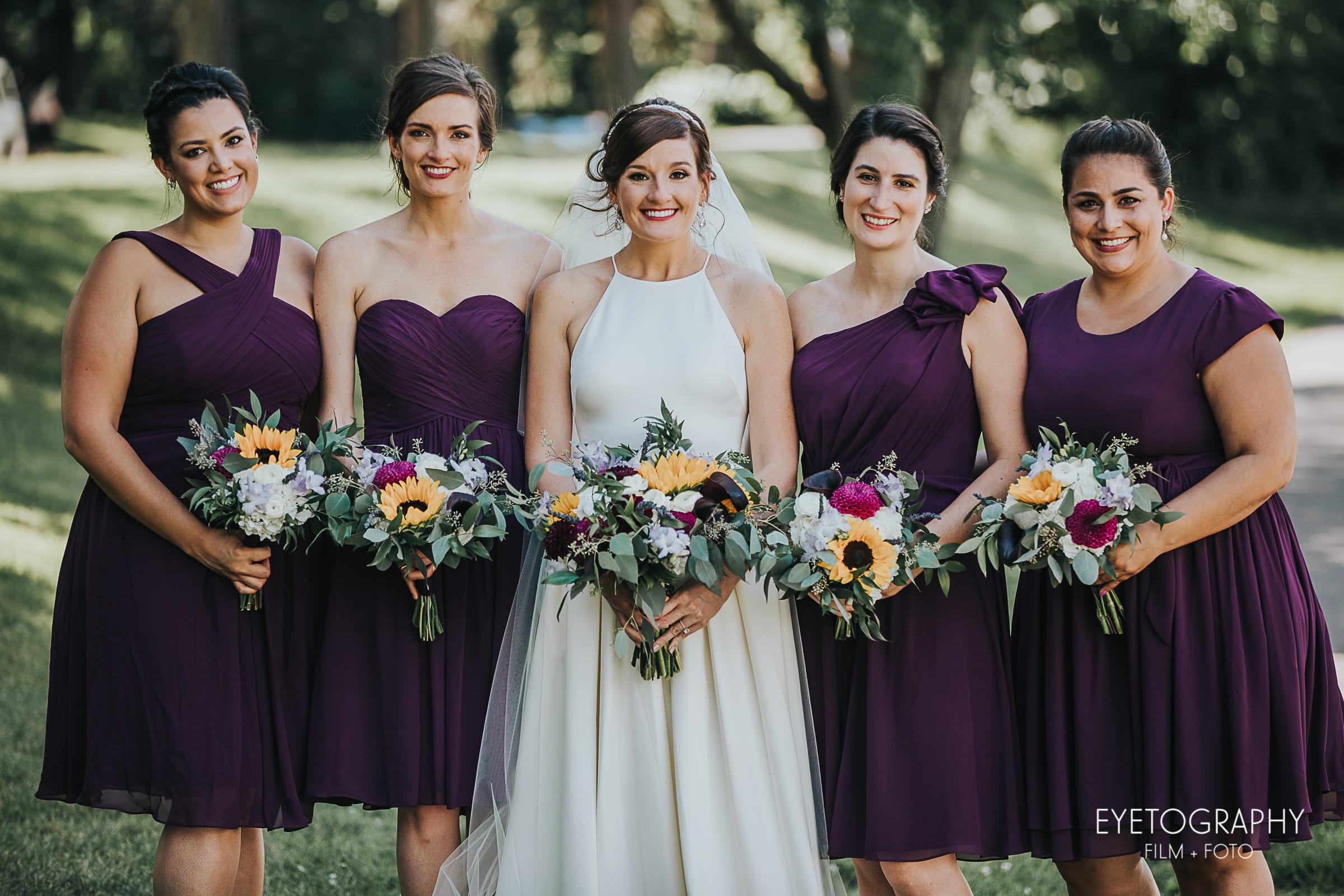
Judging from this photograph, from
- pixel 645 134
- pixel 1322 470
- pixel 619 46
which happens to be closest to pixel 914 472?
pixel 645 134

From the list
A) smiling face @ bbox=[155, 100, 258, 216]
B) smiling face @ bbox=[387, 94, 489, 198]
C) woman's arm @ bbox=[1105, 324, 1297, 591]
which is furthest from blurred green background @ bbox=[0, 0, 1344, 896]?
woman's arm @ bbox=[1105, 324, 1297, 591]

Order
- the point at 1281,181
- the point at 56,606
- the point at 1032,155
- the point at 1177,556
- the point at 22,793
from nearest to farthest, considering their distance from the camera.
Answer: the point at 1177,556, the point at 56,606, the point at 22,793, the point at 1281,181, the point at 1032,155

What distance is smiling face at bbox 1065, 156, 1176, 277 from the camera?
4.04 m

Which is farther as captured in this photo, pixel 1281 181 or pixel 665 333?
pixel 1281 181

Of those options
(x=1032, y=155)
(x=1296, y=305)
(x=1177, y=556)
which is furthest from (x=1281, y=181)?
(x=1177, y=556)

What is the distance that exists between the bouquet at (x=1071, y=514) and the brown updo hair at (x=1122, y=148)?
2.78 feet

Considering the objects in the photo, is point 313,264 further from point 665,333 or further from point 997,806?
point 997,806

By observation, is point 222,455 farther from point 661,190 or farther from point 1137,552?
point 1137,552

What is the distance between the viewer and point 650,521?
3.73m

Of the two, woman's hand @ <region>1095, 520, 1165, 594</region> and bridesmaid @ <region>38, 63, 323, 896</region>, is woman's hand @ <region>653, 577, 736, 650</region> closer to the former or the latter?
woman's hand @ <region>1095, 520, 1165, 594</region>

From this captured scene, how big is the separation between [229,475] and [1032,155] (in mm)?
34973

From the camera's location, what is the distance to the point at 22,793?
5934mm

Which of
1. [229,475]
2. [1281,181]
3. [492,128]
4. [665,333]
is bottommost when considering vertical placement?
[229,475]

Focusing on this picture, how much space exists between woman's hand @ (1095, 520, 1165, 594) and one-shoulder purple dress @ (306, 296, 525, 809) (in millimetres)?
1884
